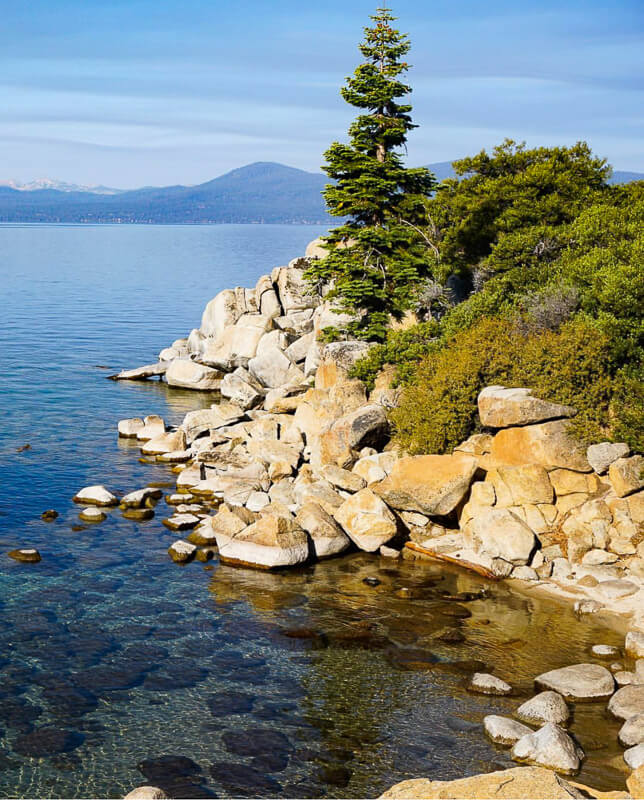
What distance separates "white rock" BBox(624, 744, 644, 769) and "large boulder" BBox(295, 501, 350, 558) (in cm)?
1301

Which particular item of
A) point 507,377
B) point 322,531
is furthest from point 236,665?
point 507,377

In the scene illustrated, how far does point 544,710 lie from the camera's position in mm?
18875

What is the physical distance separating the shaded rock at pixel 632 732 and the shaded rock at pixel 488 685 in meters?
2.92

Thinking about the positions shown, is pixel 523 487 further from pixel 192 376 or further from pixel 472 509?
pixel 192 376

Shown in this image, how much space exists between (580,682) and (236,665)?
902 cm

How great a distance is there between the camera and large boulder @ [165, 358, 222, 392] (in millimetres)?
56719

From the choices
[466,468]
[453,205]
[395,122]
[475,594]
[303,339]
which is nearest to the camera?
[475,594]

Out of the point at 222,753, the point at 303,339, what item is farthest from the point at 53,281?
the point at 222,753

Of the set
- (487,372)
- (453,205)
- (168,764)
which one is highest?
(453,205)

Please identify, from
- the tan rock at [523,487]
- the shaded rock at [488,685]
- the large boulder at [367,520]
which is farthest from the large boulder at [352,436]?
the shaded rock at [488,685]

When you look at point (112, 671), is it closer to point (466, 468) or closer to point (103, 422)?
point (466, 468)

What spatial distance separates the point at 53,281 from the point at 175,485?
102505mm

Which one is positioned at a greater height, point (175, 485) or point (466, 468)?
point (466, 468)

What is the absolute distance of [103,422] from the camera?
4625cm
